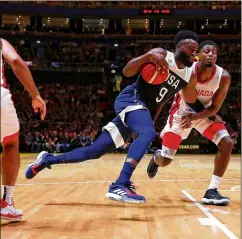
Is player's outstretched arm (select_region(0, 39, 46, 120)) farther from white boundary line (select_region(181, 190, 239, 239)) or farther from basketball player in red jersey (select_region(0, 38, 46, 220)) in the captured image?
white boundary line (select_region(181, 190, 239, 239))

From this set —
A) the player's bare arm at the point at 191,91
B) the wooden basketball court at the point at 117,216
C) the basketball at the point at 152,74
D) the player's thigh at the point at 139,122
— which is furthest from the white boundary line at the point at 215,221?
the basketball at the point at 152,74

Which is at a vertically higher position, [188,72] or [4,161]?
[188,72]

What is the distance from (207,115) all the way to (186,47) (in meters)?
0.91

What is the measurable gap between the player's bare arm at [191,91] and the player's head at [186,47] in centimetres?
37

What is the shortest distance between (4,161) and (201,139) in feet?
55.0

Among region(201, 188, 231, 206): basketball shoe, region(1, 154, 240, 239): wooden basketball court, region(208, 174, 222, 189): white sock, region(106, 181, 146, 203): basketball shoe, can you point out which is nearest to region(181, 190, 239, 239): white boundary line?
region(1, 154, 240, 239): wooden basketball court

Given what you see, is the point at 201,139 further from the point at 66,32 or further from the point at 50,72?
the point at 66,32

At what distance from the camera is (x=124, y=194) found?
3.82m

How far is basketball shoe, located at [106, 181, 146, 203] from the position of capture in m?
3.78

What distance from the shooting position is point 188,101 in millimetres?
5113

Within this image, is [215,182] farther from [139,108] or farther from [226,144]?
[139,108]

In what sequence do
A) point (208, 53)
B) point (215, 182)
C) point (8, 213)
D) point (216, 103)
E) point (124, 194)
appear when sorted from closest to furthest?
point (8, 213)
point (124, 194)
point (208, 53)
point (215, 182)
point (216, 103)

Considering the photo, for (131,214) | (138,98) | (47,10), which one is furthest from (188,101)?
(47,10)

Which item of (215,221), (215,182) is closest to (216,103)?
(215,182)
